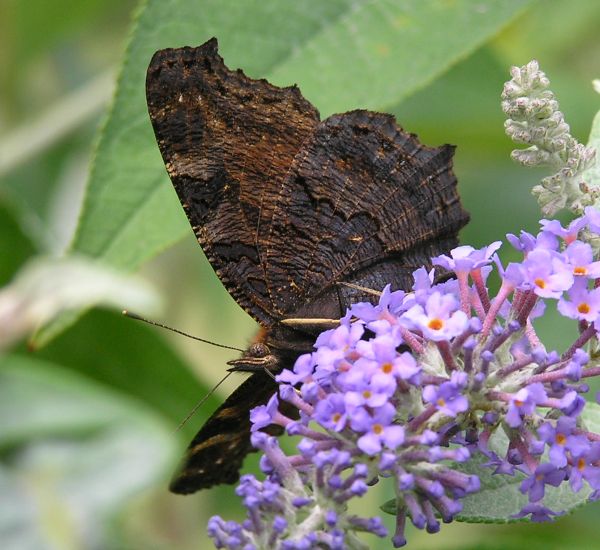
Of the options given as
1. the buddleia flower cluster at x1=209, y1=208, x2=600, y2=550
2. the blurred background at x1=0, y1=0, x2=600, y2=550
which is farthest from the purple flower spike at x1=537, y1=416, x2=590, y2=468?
the blurred background at x1=0, y1=0, x2=600, y2=550

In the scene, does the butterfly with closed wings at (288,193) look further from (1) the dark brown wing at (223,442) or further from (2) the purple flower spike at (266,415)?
(2) the purple flower spike at (266,415)

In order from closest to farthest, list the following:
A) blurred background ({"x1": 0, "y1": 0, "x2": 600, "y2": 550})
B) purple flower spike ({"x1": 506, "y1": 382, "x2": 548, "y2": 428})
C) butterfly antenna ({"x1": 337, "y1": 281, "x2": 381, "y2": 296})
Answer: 1. purple flower spike ({"x1": 506, "y1": 382, "x2": 548, "y2": 428})
2. butterfly antenna ({"x1": 337, "y1": 281, "x2": 381, "y2": 296})
3. blurred background ({"x1": 0, "y1": 0, "x2": 600, "y2": 550})

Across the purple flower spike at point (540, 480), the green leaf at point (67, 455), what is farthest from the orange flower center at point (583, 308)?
the green leaf at point (67, 455)

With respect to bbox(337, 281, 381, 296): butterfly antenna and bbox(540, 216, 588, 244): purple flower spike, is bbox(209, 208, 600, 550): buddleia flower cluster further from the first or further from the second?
bbox(337, 281, 381, 296): butterfly antenna

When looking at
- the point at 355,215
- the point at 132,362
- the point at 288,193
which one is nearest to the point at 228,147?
the point at 288,193

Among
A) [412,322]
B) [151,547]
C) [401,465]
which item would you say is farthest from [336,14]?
[151,547]

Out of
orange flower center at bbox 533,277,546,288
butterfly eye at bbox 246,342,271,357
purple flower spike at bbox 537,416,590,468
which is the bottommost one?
purple flower spike at bbox 537,416,590,468
